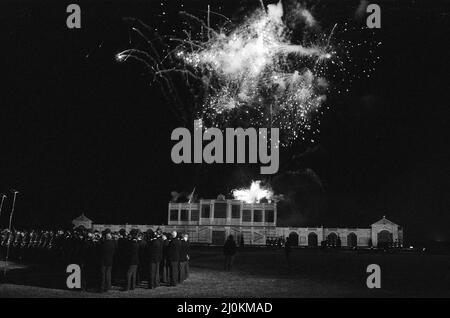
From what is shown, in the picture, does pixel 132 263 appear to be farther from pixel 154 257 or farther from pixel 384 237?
pixel 384 237

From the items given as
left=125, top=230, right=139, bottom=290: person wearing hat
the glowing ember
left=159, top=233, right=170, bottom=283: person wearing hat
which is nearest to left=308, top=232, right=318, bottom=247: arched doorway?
the glowing ember

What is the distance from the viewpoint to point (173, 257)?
17.4 meters

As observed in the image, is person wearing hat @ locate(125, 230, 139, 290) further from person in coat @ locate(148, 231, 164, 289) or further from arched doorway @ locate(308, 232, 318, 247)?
arched doorway @ locate(308, 232, 318, 247)

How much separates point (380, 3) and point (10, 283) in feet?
56.2

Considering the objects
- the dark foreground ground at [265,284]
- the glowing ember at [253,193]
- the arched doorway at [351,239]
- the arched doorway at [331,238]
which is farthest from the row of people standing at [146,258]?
the glowing ember at [253,193]

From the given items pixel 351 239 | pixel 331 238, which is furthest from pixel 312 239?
pixel 351 239

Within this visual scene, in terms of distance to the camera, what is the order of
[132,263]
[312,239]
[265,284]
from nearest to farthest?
[132,263]
[265,284]
[312,239]

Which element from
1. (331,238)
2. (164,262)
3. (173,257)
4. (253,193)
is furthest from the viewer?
(253,193)

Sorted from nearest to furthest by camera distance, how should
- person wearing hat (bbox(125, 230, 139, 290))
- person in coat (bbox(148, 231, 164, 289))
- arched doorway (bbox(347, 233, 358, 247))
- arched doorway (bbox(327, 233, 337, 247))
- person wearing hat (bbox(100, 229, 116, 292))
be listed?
person wearing hat (bbox(100, 229, 116, 292)) → person wearing hat (bbox(125, 230, 139, 290)) → person in coat (bbox(148, 231, 164, 289)) → arched doorway (bbox(327, 233, 337, 247)) → arched doorway (bbox(347, 233, 358, 247))

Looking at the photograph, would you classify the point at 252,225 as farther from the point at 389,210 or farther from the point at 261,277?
the point at 261,277

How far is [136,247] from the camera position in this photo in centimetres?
1588

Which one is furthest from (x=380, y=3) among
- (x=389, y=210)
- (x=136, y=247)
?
(x=389, y=210)

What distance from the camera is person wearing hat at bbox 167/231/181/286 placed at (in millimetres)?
17250

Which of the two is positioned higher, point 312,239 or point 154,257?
point 312,239
